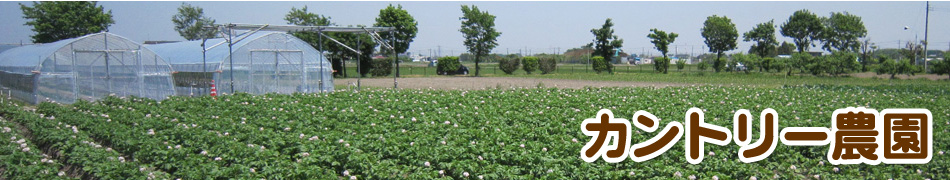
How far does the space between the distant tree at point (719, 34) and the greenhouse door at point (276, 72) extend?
32683mm

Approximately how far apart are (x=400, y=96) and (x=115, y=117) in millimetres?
5027

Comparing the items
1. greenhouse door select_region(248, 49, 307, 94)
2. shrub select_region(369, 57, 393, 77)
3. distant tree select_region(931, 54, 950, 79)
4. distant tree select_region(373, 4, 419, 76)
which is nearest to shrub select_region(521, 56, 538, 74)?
distant tree select_region(373, 4, 419, 76)

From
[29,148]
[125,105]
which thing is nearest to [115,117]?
[125,105]

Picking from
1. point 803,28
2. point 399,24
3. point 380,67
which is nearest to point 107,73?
point 399,24

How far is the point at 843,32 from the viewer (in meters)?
46.6

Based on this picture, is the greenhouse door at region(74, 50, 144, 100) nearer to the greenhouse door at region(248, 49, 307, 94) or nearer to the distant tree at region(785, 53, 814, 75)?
the greenhouse door at region(248, 49, 307, 94)

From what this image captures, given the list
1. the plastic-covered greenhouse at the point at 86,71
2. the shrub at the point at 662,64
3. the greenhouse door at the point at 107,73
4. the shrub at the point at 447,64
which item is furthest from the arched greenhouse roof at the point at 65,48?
the shrub at the point at 662,64

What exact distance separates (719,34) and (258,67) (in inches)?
1347

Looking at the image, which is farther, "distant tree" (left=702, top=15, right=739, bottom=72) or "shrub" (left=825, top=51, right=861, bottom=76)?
"distant tree" (left=702, top=15, right=739, bottom=72)

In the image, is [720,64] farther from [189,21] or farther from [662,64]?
[189,21]

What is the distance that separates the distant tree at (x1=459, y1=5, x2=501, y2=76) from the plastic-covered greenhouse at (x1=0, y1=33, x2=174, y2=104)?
70.8 feet

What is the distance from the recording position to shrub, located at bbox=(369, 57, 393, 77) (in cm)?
3544

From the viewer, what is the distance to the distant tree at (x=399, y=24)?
3397 cm

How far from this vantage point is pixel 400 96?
12852mm
